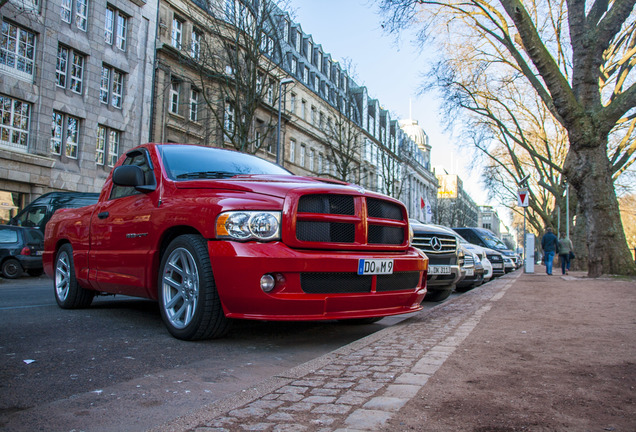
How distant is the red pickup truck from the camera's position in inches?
158

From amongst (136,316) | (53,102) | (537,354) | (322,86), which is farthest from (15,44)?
(322,86)

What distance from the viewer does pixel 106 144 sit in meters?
26.4

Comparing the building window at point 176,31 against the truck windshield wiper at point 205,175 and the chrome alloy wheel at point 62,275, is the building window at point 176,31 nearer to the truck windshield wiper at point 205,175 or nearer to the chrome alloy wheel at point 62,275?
the chrome alloy wheel at point 62,275

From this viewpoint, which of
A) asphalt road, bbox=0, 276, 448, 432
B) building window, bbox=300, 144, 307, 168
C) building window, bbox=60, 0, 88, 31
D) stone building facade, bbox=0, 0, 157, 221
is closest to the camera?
asphalt road, bbox=0, 276, 448, 432

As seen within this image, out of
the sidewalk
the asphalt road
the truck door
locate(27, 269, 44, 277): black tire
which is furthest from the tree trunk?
locate(27, 269, 44, 277): black tire

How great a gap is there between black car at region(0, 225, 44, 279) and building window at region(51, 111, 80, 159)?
36.1 feet

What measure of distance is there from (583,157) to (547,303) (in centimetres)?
885

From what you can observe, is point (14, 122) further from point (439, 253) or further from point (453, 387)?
point (453, 387)

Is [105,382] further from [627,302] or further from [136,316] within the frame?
[627,302]

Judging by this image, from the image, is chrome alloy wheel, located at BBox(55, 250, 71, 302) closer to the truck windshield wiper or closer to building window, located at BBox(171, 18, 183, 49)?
the truck windshield wiper

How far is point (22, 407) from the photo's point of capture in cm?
269

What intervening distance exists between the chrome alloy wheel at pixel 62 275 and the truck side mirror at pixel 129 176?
6.52ft

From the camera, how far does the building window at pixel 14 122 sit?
2158cm

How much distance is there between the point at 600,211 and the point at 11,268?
16.0m
